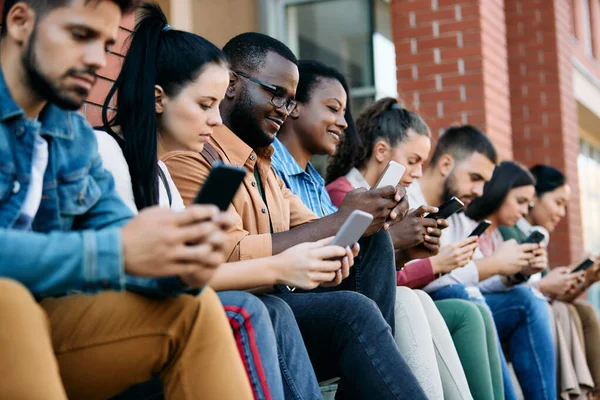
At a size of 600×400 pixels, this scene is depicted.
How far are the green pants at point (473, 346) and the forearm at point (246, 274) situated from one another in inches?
62.5

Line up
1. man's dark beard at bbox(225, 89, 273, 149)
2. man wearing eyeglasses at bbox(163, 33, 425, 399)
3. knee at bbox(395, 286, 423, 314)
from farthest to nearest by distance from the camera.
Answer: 1. man's dark beard at bbox(225, 89, 273, 149)
2. knee at bbox(395, 286, 423, 314)
3. man wearing eyeglasses at bbox(163, 33, 425, 399)

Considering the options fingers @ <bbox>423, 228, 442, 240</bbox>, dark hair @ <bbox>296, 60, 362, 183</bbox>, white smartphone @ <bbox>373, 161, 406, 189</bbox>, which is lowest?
fingers @ <bbox>423, 228, 442, 240</bbox>

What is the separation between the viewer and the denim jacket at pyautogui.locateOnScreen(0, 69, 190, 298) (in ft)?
5.43

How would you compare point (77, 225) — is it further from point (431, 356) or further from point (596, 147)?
point (596, 147)

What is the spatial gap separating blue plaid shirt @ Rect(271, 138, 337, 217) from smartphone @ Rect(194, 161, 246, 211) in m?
1.79

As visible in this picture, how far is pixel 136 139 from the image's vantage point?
248cm

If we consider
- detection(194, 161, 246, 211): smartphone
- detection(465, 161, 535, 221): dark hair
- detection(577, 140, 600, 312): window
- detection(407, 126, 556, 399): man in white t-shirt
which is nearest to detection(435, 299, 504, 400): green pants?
detection(407, 126, 556, 399): man in white t-shirt

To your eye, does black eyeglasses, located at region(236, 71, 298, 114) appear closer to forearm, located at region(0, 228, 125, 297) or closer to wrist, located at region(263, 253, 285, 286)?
wrist, located at region(263, 253, 285, 286)

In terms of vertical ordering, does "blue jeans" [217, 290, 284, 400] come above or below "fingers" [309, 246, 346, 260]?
below

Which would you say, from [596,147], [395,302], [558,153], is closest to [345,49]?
[558,153]

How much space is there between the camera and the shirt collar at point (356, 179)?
14.3 ft

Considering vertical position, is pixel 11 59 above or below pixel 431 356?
above

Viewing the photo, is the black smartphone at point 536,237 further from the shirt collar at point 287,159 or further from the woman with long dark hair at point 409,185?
the shirt collar at point 287,159

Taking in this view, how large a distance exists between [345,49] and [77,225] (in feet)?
19.1
